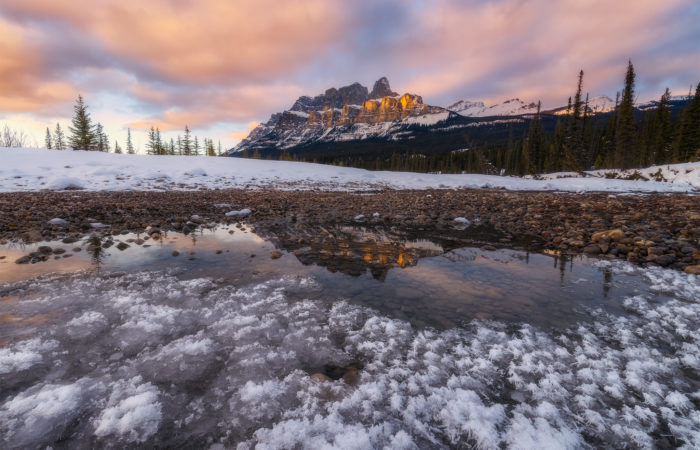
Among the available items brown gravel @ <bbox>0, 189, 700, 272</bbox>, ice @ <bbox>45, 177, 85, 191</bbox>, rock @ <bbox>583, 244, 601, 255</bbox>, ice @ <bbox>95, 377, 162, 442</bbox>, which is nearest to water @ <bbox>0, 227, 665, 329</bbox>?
rock @ <bbox>583, 244, 601, 255</bbox>

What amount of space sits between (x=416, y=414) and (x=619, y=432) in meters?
1.29

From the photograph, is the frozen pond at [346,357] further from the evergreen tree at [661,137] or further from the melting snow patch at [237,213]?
the evergreen tree at [661,137]

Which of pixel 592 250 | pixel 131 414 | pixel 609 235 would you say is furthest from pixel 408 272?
pixel 609 235

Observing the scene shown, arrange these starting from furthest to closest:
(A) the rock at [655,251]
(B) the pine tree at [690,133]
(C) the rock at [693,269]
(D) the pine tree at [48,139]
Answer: (D) the pine tree at [48,139], (B) the pine tree at [690,133], (A) the rock at [655,251], (C) the rock at [693,269]

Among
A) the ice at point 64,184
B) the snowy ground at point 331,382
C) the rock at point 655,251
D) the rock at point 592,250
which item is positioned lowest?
the snowy ground at point 331,382

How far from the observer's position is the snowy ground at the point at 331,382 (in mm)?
1859

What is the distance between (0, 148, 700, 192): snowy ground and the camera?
19141 mm

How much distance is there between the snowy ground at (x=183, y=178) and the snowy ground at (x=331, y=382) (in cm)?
1991

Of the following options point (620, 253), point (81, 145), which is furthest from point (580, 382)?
point (81, 145)

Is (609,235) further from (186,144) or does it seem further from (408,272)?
(186,144)

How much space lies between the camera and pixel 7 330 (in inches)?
116

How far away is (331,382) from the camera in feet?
7.71

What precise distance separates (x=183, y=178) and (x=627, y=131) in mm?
59625

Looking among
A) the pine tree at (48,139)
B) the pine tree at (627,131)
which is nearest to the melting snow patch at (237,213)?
the pine tree at (627,131)
